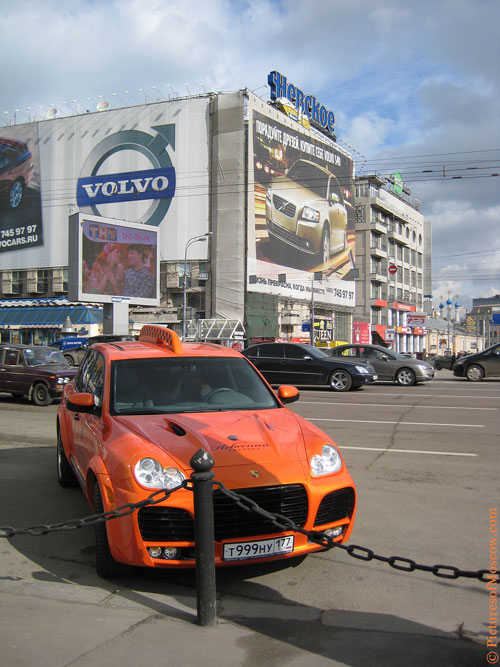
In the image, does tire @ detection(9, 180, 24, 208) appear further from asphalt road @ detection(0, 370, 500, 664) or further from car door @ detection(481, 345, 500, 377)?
asphalt road @ detection(0, 370, 500, 664)

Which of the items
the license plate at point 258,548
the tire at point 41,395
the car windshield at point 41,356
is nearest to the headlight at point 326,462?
the license plate at point 258,548

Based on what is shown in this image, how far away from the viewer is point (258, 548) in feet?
12.5

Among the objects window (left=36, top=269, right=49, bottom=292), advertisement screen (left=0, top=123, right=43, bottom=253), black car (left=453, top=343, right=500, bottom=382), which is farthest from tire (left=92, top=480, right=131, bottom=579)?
advertisement screen (left=0, top=123, right=43, bottom=253)

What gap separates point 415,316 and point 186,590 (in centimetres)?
7073

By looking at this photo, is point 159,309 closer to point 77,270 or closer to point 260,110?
point 260,110

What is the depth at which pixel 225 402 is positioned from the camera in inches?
206

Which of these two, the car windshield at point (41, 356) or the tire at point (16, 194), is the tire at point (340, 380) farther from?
the tire at point (16, 194)

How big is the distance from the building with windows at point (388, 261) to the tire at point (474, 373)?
139 feet

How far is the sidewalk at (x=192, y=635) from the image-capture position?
120 inches

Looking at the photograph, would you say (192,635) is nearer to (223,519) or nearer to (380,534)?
(223,519)

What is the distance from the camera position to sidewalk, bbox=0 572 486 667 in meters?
3.04

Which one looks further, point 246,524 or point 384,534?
point 384,534

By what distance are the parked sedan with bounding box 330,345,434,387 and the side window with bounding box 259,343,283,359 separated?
307 centimetres

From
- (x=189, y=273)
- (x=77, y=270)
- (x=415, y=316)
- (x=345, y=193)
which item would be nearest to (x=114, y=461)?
(x=77, y=270)
